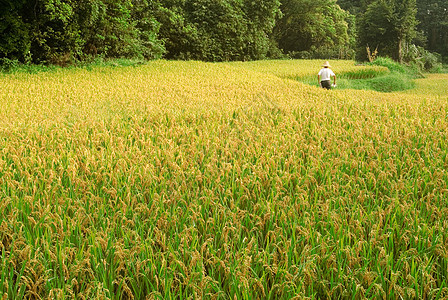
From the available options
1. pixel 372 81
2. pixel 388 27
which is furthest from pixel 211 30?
pixel 388 27

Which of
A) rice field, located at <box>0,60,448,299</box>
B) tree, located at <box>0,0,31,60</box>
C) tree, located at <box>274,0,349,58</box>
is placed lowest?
rice field, located at <box>0,60,448,299</box>

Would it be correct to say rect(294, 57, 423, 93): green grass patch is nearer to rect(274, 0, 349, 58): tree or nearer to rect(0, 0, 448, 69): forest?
rect(0, 0, 448, 69): forest

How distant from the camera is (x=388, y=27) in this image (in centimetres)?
2525

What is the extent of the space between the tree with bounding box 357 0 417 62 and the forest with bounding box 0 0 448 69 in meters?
0.05

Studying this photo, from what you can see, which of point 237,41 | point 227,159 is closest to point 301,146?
point 227,159

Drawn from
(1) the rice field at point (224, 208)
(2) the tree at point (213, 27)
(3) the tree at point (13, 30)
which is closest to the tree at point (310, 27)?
(2) the tree at point (213, 27)

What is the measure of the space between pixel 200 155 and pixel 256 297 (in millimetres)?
2197

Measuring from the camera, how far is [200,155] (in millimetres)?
4047

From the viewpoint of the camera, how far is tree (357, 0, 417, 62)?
80.7ft

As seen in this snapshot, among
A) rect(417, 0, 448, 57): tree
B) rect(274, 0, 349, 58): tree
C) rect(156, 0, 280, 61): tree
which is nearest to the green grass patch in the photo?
rect(156, 0, 280, 61): tree

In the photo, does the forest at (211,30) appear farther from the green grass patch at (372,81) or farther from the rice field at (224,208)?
the rice field at (224,208)

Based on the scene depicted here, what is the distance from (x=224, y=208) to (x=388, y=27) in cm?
2548

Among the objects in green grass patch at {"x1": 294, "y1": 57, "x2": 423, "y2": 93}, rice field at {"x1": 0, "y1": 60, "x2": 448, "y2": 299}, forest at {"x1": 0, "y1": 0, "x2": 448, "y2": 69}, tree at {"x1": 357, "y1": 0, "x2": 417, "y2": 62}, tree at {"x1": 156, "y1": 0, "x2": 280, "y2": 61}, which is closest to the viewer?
rice field at {"x1": 0, "y1": 60, "x2": 448, "y2": 299}

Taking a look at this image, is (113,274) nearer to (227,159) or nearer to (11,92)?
(227,159)
